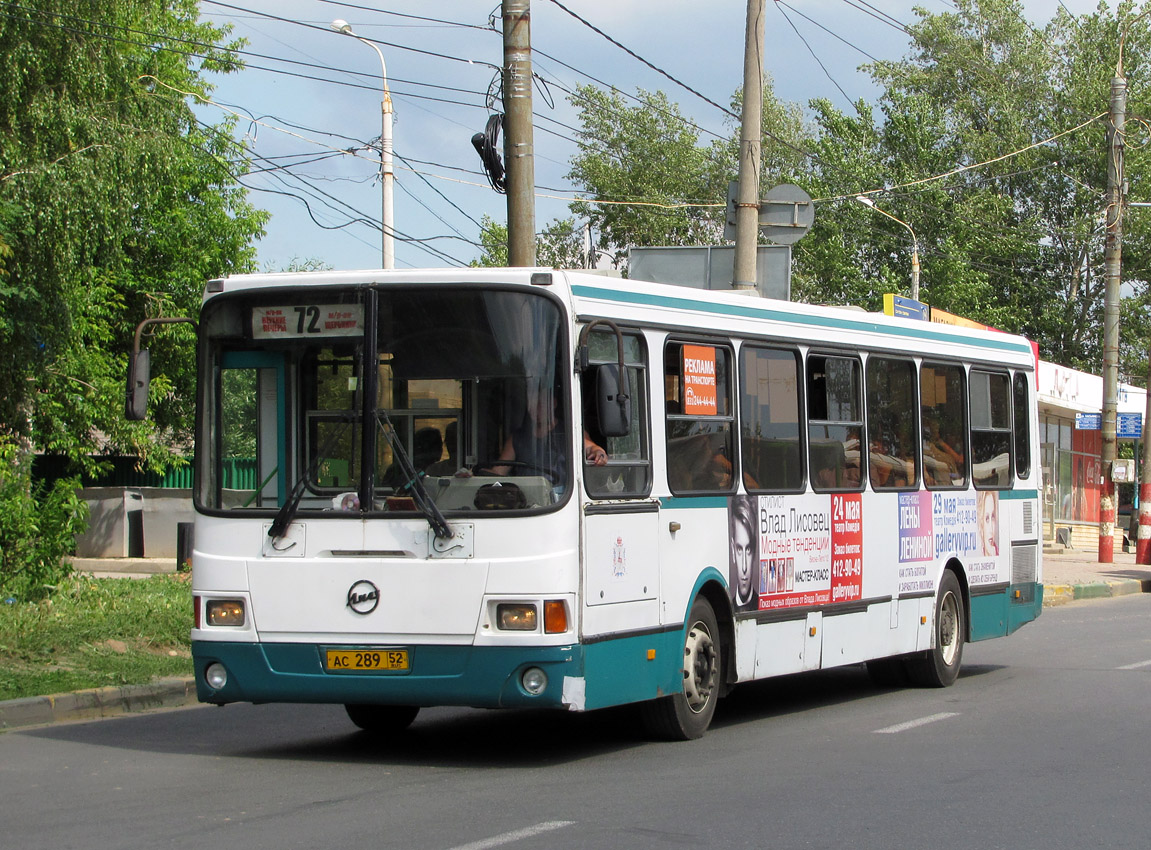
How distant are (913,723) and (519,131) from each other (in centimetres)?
631

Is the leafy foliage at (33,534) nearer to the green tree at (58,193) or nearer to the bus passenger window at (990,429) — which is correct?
the green tree at (58,193)

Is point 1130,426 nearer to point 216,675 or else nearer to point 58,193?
point 58,193

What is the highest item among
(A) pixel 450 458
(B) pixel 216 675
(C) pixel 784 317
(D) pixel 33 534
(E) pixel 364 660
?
(C) pixel 784 317

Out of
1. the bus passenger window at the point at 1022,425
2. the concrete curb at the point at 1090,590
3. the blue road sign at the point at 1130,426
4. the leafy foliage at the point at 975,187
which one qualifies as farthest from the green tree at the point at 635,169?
the bus passenger window at the point at 1022,425

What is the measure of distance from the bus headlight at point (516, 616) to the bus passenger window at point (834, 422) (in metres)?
3.42

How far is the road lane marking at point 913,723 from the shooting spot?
33.8 feet

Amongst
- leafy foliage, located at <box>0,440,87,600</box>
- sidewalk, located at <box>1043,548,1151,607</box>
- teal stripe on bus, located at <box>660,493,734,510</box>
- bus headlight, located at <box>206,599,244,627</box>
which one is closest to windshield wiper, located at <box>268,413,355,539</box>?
bus headlight, located at <box>206,599,244,627</box>

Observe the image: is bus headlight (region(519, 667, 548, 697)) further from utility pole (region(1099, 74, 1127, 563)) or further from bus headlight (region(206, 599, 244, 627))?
utility pole (region(1099, 74, 1127, 563))

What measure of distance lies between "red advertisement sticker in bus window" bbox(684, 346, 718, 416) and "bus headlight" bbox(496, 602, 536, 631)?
1.95 meters

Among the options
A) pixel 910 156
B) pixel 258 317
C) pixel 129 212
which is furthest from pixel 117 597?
pixel 910 156

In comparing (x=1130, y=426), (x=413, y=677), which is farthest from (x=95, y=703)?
(x=1130, y=426)

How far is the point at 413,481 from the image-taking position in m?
8.58

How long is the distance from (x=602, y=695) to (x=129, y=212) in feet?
42.1

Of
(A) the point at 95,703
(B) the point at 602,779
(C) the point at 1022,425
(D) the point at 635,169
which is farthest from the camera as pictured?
(D) the point at 635,169
